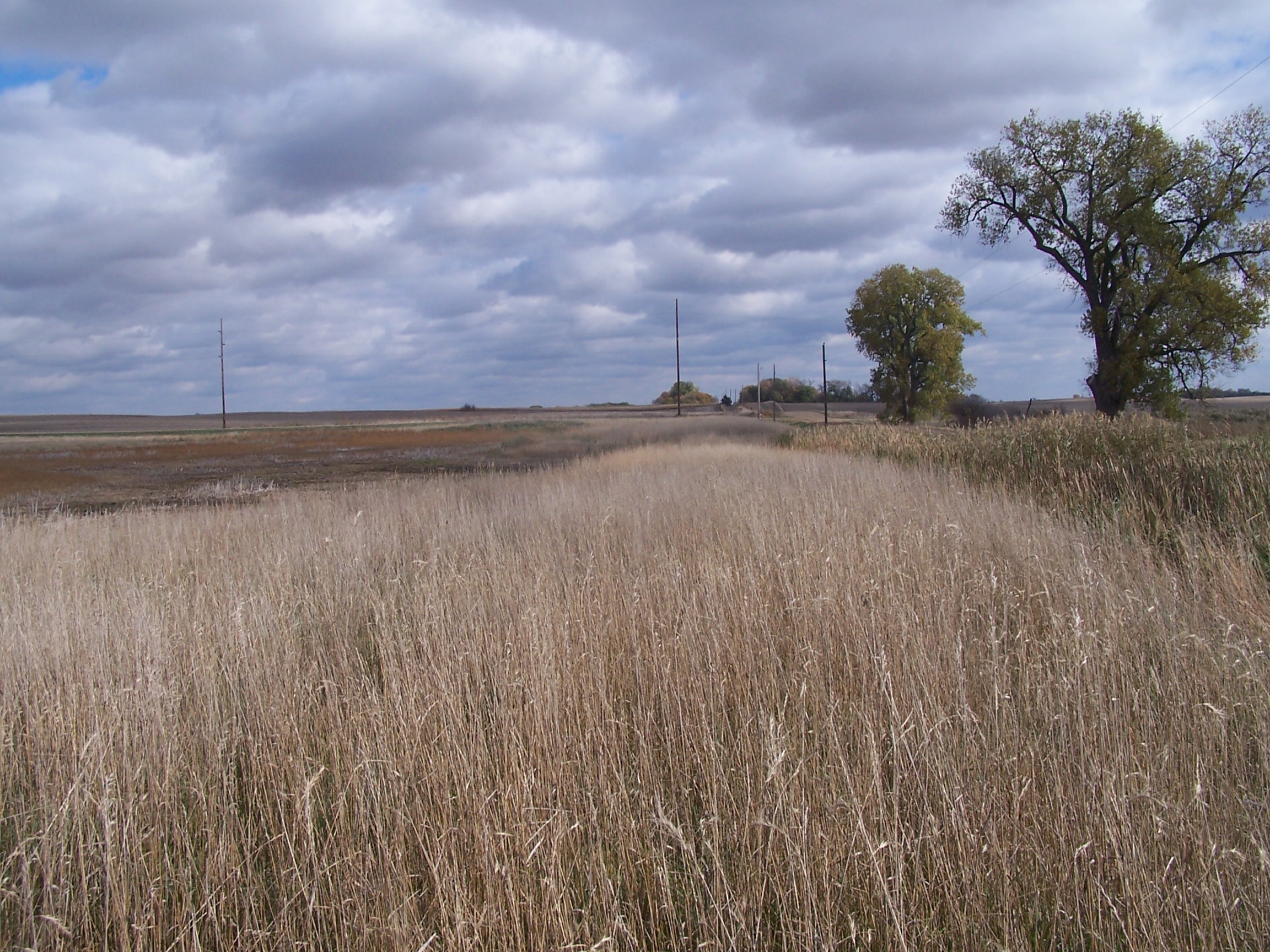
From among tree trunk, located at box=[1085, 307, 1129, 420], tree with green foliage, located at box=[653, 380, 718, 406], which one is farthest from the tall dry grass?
tree with green foliage, located at box=[653, 380, 718, 406]

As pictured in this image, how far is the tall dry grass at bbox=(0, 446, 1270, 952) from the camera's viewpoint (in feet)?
8.54

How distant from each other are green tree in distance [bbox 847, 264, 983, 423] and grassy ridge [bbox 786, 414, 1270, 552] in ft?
113

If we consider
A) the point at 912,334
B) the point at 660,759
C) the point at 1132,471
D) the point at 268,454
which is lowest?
the point at 660,759

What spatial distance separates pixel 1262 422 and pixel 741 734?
15.7 meters

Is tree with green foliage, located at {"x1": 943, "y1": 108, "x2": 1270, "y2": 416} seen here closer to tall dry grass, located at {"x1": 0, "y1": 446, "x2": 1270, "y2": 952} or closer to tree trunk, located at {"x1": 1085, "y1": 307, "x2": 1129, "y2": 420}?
tree trunk, located at {"x1": 1085, "y1": 307, "x2": 1129, "y2": 420}

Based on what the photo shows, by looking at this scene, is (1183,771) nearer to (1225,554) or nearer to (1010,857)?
(1010,857)

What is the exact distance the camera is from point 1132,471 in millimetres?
11367

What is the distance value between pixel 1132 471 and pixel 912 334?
42432 mm

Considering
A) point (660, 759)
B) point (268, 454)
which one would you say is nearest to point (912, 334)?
point (268, 454)

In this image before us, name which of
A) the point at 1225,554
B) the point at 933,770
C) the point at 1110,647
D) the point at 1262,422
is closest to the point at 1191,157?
the point at 1262,422

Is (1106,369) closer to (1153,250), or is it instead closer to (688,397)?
(1153,250)

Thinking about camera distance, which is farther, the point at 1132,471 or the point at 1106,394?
the point at 1106,394

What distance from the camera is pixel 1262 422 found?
13.7m

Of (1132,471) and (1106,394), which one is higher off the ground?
(1106,394)
